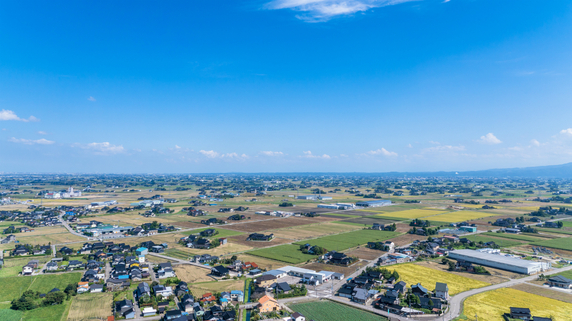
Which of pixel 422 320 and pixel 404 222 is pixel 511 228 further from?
pixel 422 320

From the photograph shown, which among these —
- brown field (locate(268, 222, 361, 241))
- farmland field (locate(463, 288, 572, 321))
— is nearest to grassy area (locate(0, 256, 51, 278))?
brown field (locate(268, 222, 361, 241))

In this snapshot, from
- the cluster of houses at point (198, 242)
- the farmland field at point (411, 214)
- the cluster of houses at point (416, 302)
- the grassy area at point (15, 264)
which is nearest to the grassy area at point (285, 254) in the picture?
the cluster of houses at point (198, 242)

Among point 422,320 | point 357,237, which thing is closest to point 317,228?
point 357,237

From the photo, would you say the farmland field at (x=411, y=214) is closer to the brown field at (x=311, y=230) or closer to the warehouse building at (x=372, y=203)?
the warehouse building at (x=372, y=203)

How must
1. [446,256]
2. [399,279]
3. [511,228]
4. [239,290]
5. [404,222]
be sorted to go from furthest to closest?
1. [404,222]
2. [511,228]
3. [446,256]
4. [399,279]
5. [239,290]

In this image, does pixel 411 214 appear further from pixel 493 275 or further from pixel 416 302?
pixel 416 302

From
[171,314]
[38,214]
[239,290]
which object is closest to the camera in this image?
[171,314]

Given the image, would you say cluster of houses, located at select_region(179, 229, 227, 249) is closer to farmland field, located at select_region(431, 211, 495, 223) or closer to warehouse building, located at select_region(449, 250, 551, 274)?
warehouse building, located at select_region(449, 250, 551, 274)

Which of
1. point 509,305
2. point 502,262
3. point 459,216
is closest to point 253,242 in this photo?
point 502,262
